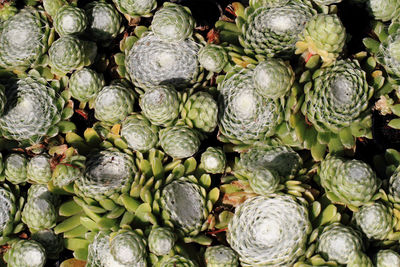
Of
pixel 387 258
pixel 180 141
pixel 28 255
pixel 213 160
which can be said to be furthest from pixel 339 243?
pixel 28 255

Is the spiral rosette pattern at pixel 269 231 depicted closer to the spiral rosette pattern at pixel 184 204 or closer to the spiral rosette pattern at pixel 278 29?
the spiral rosette pattern at pixel 184 204

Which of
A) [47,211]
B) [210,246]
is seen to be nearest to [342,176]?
[210,246]

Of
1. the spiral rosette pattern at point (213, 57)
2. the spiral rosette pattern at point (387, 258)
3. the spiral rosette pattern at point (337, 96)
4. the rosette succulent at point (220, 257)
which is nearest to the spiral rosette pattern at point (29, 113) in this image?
the spiral rosette pattern at point (213, 57)

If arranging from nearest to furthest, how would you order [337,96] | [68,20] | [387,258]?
[387,258] → [337,96] → [68,20]

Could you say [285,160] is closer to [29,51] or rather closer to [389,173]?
[389,173]

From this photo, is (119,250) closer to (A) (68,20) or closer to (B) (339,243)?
(B) (339,243)

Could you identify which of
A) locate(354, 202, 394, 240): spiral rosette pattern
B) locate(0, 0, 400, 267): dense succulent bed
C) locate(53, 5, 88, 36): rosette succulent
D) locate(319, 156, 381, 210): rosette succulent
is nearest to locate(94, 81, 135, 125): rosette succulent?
locate(0, 0, 400, 267): dense succulent bed

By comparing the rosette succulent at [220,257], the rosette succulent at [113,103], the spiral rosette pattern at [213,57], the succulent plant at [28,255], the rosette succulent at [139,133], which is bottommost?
the succulent plant at [28,255]
